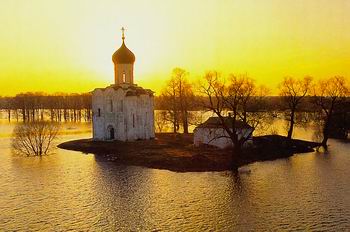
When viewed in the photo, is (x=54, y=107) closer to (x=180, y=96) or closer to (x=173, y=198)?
(x=180, y=96)

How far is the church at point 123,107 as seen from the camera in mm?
40281

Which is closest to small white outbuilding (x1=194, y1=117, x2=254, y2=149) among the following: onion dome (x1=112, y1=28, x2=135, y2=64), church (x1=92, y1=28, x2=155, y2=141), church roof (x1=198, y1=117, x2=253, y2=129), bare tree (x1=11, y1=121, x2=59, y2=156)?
church roof (x1=198, y1=117, x2=253, y2=129)

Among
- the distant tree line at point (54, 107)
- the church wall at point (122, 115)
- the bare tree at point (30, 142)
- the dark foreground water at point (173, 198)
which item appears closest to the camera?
the dark foreground water at point (173, 198)

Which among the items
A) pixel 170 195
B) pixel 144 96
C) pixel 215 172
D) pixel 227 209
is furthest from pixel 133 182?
pixel 144 96

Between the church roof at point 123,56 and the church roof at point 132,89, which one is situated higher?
the church roof at point 123,56

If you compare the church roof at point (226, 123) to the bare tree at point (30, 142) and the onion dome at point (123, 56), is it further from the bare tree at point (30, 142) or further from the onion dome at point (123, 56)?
the bare tree at point (30, 142)

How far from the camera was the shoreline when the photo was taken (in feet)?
93.4

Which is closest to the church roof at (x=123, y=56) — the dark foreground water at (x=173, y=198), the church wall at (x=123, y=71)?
the church wall at (x=123, y=71)

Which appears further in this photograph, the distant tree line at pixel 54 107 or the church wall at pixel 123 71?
the distant tree line at pixel 54 107

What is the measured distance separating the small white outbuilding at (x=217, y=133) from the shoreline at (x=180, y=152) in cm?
64

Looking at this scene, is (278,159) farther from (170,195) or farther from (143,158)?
(170,195)

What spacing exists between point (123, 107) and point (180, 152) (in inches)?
378

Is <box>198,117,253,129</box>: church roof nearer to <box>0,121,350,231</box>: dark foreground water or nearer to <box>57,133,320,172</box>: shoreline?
<box>57,133,320,172</box>: shoreline

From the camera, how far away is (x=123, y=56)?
40906 mm
